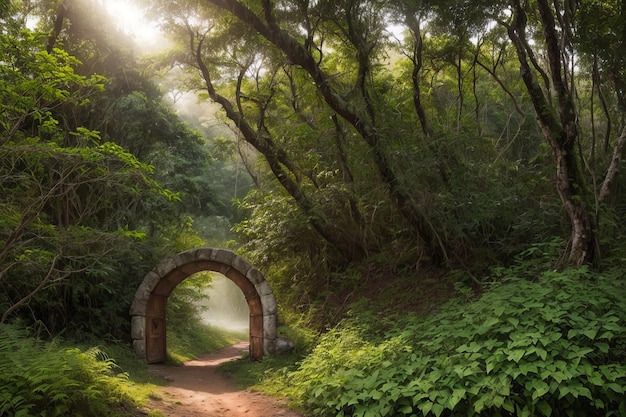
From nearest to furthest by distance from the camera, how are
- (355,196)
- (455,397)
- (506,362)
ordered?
1. (455,397)
2. (506,362)
3. (355,196)

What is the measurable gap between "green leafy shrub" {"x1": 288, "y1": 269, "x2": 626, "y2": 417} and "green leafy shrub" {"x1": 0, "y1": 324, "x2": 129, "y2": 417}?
2.60 m

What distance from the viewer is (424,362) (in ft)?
18.1

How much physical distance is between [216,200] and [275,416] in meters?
9.46

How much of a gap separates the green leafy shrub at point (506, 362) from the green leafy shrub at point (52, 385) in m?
2.60

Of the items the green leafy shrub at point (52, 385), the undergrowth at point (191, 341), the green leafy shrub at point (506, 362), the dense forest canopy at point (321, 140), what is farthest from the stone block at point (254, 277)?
the green leafy shrub at point (52, 385)

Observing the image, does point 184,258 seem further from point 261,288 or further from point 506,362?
point 506,362

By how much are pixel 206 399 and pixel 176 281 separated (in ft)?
13.8

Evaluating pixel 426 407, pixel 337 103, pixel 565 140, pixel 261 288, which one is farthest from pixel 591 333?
pixel 261 288

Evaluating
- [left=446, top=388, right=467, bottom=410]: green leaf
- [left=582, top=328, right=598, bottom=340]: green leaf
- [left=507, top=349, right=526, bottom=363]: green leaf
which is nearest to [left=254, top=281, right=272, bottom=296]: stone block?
[left=446, top=388, right=467, bottom=410]: green leaf

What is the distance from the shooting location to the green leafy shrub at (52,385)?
4.77m

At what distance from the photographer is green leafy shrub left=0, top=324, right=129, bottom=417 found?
4766mm

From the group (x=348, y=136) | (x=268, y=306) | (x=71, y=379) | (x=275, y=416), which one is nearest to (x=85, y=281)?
(x=268, y=306)

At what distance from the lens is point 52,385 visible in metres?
4.85

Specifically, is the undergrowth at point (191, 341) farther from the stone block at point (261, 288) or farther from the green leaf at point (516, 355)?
the green leaf at point (516, 355)
